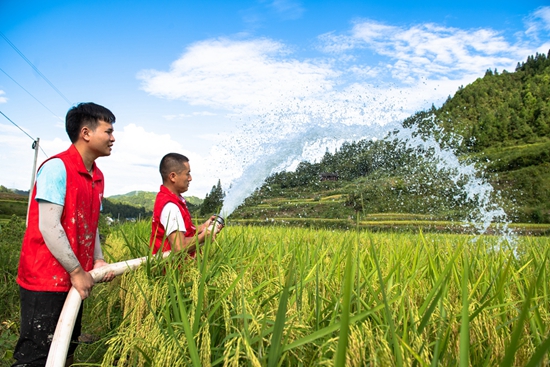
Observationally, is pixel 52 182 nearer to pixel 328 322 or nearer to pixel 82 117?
pixel 82 117

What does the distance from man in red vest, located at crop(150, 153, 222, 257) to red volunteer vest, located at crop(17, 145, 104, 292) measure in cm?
42

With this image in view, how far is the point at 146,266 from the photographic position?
228 cm

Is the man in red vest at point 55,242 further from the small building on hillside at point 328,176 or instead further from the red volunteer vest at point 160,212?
the small building on hillside at point 328,176

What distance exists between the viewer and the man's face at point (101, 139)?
2.15 metres

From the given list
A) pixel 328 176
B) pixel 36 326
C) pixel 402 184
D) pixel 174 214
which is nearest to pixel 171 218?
pixel 174 214

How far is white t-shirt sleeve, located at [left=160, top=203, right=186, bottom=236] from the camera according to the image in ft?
Answer: 8.19

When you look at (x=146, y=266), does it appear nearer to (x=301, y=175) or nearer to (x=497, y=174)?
(x=301, y=175)

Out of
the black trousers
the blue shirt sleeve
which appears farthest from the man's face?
the black trousers

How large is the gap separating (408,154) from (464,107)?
25.9m

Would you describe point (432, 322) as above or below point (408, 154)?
below

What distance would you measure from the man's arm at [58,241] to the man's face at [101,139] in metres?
0.41

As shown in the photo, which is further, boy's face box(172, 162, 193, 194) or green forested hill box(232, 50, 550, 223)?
green forested hill box(232, 50, 550, 223)

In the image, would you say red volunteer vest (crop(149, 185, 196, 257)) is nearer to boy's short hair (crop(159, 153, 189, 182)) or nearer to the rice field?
boy's short hair (crop(159, 153, 189, 182))

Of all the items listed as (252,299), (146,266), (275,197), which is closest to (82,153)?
(146,266)
